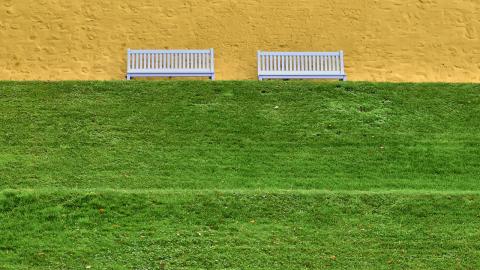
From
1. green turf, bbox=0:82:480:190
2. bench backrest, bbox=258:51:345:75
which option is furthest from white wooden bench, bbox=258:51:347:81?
green turf, bbox=0:82:480:190

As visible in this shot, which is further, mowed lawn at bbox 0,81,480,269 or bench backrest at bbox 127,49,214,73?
bench backrest at bbox 127,49,214,73

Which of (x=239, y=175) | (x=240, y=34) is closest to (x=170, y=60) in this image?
(x=240, y=34)

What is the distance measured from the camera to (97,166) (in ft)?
29.6

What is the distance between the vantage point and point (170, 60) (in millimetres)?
12141

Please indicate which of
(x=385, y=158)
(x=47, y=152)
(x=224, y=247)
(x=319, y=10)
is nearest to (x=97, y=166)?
(x=47, y=152)

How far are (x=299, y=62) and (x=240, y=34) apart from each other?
1330mm

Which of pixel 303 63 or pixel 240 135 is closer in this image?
pixel 240 135

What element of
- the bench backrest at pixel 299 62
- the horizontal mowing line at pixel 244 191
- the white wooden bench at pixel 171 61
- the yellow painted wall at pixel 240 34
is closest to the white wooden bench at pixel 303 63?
the bench backrest at pixel 299 62

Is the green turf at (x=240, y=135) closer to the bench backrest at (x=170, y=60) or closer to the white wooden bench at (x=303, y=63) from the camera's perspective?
the white wooden bench at (x=303, y=63)

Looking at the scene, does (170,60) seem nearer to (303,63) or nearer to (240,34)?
(240,34)

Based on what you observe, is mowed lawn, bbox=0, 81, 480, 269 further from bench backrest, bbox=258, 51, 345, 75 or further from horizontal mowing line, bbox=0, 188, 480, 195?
bench backrest, bbox=258, 51, 345, 75

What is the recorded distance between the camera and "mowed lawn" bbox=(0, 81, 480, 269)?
284 inches

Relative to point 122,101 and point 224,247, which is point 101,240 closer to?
point 224,247

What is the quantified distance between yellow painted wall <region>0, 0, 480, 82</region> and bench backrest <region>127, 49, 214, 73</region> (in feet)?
1.72
